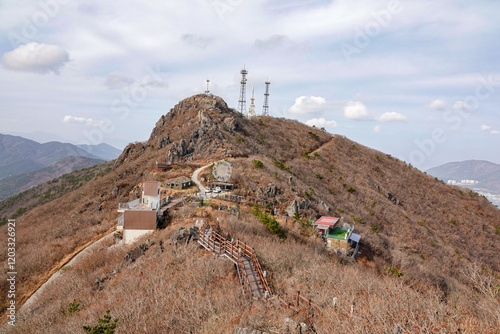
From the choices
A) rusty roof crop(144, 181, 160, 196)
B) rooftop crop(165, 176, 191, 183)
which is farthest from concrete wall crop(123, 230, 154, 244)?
rooftop crop(165, 176, 191, 183)

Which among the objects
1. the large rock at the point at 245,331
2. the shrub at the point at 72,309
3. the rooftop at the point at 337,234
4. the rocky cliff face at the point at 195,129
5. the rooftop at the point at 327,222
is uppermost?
the rocky cliff face at the point at 195,129

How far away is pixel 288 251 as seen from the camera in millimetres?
15836

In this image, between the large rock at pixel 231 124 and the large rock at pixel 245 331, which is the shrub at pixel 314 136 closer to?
the large rock at pixel 231 124

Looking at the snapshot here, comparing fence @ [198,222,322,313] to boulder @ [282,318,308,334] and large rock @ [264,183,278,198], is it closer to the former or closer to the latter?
boulder @ [282,318,308,334]

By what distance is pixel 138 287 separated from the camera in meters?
13.0

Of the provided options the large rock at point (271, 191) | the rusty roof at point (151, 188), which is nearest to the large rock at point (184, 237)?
the rusty roof at point (151, 188)

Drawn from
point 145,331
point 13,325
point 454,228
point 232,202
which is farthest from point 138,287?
point 454,228

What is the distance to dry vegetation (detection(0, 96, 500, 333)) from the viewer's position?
9.18 m

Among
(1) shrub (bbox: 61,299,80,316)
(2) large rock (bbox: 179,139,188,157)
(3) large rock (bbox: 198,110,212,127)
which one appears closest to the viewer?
(1) shrub (bbox: 61,299,80,316)

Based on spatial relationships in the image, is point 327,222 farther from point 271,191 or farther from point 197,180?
point 197,180

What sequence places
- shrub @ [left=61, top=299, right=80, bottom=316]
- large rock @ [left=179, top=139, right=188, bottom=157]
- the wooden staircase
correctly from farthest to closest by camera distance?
large rock @ [left=179, top=139, right=188, bottom=157] < shrub @ [left=61, top=299, right=80, bottom=316] < the wooden staircase

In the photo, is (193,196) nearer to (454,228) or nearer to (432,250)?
(432,250)

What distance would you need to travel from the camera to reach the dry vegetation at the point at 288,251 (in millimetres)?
9180

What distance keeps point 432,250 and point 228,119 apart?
133 feet
